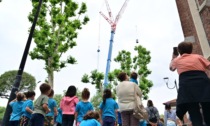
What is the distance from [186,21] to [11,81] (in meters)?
39.1

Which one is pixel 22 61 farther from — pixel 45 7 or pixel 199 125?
pixel 45 7

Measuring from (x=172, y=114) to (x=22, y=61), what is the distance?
544 centimetres

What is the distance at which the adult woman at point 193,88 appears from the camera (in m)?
2.81

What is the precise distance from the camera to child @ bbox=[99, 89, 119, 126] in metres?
5.66

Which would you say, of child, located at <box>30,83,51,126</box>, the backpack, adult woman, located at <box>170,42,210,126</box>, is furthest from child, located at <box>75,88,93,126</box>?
adult woman, located at <box>170,42,210,126</box>

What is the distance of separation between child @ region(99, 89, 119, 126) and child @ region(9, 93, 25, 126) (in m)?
2.39

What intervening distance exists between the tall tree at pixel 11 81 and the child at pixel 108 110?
38.6m

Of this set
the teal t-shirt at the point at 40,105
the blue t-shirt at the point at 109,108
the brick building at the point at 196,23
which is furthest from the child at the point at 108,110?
the brick building at the point at 196,23

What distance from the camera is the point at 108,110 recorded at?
5.66 meters

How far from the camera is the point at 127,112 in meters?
4.85

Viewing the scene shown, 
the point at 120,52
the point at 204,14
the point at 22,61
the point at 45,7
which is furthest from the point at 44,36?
the point at 120,52

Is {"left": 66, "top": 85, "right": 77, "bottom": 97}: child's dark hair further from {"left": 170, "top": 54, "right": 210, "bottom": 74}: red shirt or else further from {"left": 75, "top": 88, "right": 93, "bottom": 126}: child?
{"left": 170, "top": 54, "right": 210, "bottom": 74}: red shirt

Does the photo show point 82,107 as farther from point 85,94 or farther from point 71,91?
point 71,91

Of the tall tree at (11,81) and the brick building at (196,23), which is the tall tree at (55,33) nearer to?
the brick building at (196,23)
